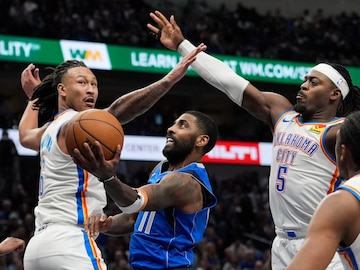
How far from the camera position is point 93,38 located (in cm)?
1695

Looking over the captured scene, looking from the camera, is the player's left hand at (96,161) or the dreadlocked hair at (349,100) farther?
the dreadlocked hair at (349,100)

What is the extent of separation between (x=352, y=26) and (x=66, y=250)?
18587 millimetres

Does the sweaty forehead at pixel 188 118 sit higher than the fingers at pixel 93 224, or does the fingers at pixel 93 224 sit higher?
the sweaty forehead at pixel 188 118

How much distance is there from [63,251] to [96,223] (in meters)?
0.24

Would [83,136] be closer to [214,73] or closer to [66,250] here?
[66,250]

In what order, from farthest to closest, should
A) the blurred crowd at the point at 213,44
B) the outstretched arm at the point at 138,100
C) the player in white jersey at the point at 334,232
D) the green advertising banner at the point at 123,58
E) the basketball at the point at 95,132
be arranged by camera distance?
the green advertising banner at the point at 123,58, the blurred crowd at the point at 213,44, the outstretched arm at the point at 138,100, the basketball at the point at 95,132, the player in white jersey at the point at 334,232

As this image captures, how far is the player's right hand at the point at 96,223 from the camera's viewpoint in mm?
4141

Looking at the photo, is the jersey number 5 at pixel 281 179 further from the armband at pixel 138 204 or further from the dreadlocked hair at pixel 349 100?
the armband at pixel 138 204

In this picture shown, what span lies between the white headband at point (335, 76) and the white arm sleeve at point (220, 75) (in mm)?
545

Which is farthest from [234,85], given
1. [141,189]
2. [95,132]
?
[95,132]

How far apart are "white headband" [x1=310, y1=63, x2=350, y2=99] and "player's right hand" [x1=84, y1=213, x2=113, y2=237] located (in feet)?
6.24

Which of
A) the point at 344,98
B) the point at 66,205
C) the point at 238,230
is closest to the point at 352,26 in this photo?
the point at 238,230

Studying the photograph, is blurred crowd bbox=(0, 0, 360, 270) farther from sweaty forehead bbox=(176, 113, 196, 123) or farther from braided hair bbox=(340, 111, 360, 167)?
braided hair bbox=(340, 111, 360, 167)

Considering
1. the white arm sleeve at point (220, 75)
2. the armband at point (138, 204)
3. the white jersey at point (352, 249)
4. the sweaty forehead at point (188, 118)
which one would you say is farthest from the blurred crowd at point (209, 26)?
the white jersey at point (352, 249)
